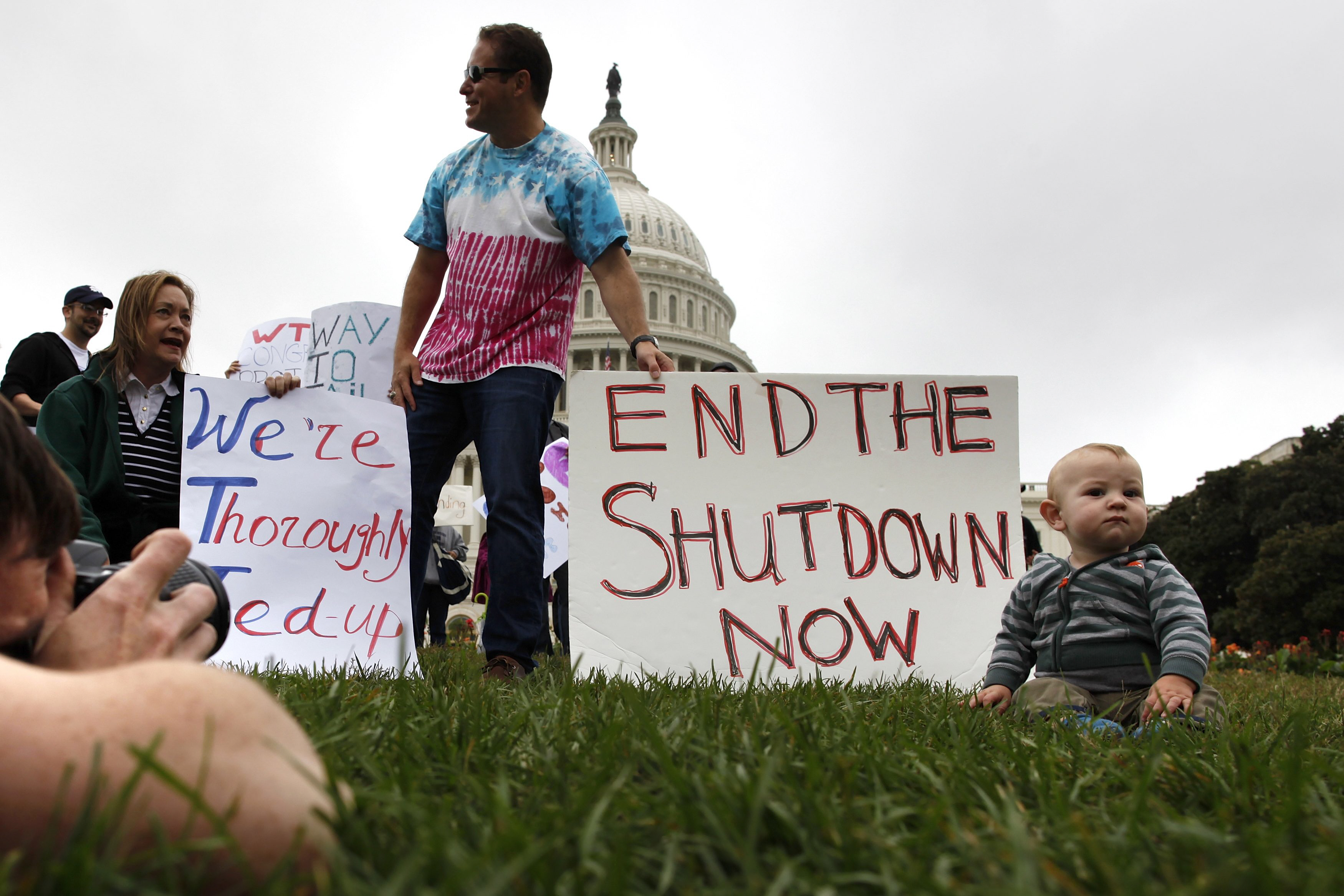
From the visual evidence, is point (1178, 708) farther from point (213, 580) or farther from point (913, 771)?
point (213, 580)

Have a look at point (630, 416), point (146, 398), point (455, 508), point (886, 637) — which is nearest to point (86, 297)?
point (146, 398)

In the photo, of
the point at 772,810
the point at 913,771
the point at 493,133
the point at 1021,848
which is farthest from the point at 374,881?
the point at 493,133

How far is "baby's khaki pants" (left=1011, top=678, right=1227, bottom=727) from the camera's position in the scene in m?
2.25

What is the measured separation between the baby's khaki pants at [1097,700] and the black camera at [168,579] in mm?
1605

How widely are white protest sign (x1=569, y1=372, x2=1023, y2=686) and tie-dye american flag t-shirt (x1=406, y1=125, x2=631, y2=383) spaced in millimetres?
332

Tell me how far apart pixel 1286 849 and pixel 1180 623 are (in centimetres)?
162

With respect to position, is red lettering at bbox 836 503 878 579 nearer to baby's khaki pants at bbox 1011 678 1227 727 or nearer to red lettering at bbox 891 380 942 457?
red lettering at bbox 891 380 942 457

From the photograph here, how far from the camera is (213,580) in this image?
1194 mm

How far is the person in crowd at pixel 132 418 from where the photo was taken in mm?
3098

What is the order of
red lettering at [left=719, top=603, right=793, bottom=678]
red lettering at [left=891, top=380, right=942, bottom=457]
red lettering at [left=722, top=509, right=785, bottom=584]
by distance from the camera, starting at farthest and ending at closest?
red lettering at [left=891, top=380, right=942, bottom=457] → red lettering at [left=722, top=509, right=785, bottom=584] → red lettering at [left=719, top=603, right=793, bottom=678]

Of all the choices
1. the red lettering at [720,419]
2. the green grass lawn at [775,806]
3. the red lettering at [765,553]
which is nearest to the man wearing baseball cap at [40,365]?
the red lettering at [720,419]

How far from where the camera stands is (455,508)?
15508mm

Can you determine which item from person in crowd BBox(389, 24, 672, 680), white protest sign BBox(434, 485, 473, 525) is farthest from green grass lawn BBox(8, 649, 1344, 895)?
white protest sign BBox(434, 485, 473, 525)

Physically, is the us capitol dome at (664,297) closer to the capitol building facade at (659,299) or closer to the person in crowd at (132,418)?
the capitol building facade at (659,299)
